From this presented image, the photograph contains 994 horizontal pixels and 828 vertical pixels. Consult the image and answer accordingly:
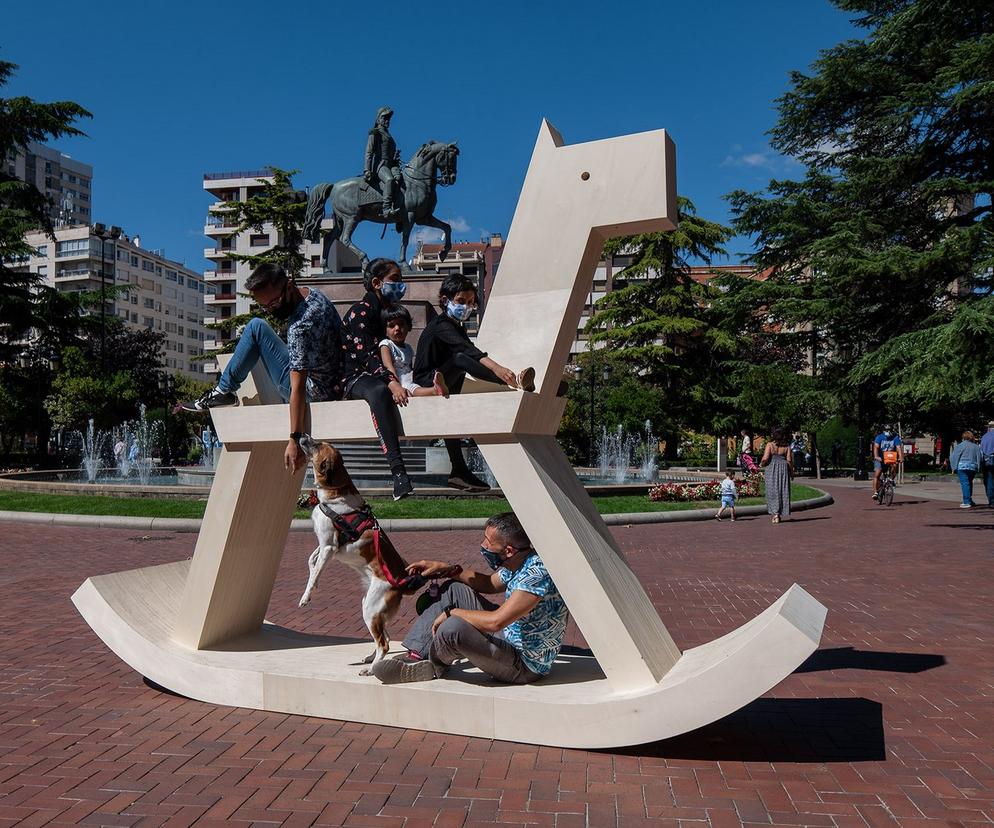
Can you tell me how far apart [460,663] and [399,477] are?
60.0 inches

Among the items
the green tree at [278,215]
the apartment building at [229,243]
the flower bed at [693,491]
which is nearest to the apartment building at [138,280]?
the apartment building at [229,243]

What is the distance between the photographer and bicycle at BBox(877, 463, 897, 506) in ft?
67.5

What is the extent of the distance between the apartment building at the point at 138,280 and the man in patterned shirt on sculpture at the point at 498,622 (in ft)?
267

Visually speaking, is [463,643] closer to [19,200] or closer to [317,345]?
[317,345]

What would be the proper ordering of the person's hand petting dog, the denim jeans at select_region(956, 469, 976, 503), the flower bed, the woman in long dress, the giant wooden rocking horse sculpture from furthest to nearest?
the flower bed < the denim jeans at select_region(956, 469, 976, 503) < the woman in long dress < the person's hand petting dog < the giant wooden rocking horse sculpture

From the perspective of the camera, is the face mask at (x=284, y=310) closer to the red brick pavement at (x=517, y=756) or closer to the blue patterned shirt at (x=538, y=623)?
the blue patterned shirt at (x=538, y=623)

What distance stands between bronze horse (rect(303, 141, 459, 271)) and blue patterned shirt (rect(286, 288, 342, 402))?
15.9 meters

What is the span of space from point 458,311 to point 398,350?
492 mm

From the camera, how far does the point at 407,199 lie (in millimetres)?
22500

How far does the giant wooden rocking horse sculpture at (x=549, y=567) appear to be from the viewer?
416 centimetres

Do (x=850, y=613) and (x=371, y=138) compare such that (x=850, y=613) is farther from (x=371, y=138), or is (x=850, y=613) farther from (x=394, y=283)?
(x=371, y=138)

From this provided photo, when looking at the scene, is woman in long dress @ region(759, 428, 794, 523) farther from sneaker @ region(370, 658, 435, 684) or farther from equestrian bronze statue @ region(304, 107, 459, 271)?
sneaker @ region(370, 658, 435, 684)

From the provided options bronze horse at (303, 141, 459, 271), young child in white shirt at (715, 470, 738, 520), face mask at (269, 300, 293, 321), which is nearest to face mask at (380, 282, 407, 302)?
face mask at (269, 300, 293, 321)

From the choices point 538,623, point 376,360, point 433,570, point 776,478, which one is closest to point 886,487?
point 776,478
